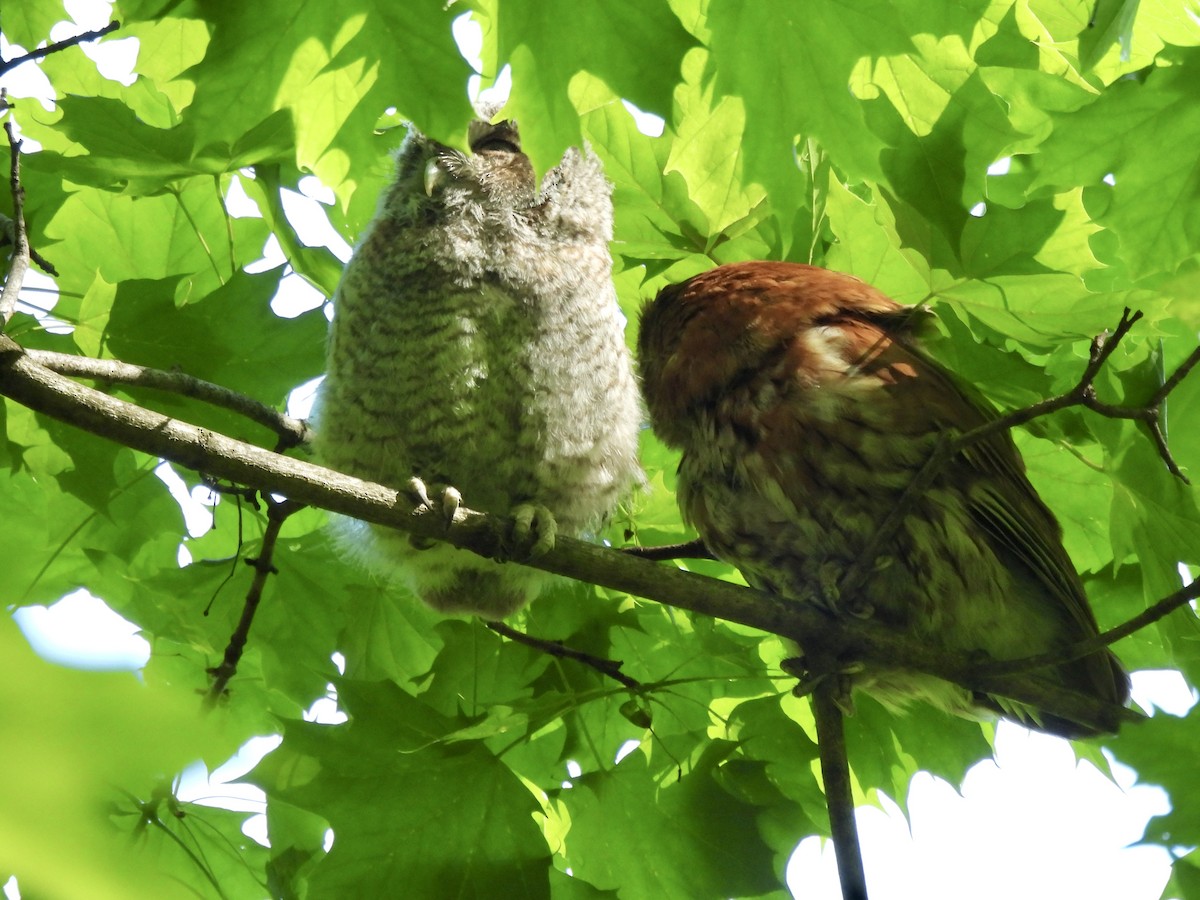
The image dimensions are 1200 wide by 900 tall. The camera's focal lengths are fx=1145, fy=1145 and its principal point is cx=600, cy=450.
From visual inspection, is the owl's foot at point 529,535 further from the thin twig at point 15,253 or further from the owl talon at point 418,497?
the thin twig at point 15,253

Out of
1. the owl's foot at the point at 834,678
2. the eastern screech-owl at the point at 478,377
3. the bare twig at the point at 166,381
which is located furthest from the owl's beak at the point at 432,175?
the owl's foot at the point at 834,678

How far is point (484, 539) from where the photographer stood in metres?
2.25

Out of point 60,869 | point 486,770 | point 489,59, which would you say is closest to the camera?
point 60,869

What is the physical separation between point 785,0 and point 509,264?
3.59 feet

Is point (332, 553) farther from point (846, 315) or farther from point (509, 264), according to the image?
point (846, 315)

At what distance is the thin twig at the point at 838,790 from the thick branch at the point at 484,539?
0.11 meters

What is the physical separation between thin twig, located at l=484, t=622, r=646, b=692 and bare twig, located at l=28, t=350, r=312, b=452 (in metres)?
0.68

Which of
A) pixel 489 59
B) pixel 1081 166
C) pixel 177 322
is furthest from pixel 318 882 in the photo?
pixel 1081 166

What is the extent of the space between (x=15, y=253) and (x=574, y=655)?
1426 millimetres

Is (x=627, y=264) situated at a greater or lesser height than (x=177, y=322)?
greater

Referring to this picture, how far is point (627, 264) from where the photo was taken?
3213 millimetres

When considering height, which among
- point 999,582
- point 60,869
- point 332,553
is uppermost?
point 332,553

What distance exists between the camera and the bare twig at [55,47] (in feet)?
7.08

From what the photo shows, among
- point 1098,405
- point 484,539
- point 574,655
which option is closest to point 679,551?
point 574,655
